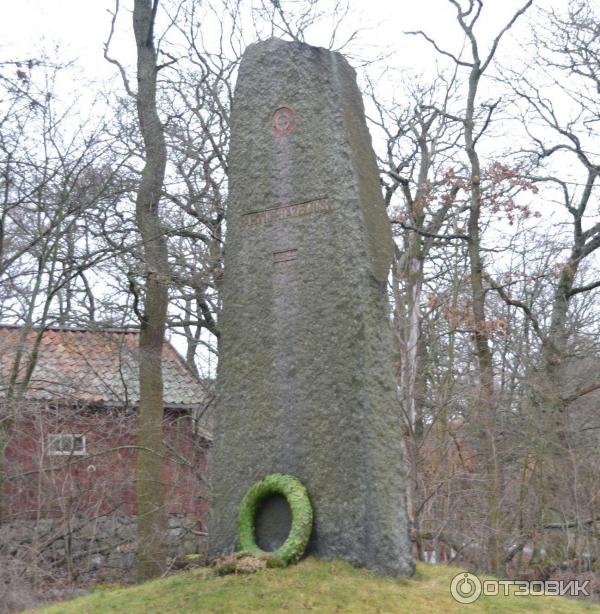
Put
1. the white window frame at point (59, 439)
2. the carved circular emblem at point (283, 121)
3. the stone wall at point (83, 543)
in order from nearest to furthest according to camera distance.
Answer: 1. the carved circular emblem at point (283, 121)
2. the stone wall at point (83, 543)
3. the white window frame at point (59, 439)

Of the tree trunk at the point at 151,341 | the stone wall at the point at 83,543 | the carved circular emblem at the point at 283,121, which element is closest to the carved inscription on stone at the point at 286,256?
the carved circular emblem at the point at 283,121

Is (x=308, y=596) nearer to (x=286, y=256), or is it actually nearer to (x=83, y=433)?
(x=286, y=256)

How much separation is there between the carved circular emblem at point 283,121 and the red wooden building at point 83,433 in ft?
13.5

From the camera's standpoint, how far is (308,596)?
457cm

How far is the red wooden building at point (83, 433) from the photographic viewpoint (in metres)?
10.2

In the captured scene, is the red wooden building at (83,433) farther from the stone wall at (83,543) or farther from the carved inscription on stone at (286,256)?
the carved inscription on stone at (286,256)

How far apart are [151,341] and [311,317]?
6.03 meters

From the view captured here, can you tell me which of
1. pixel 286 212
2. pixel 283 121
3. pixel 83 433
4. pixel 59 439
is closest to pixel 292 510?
pixel 286 212

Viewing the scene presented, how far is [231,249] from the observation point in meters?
6.01

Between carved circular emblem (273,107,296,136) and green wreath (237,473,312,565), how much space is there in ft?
8.07

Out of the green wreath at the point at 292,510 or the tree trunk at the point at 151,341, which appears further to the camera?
the tree trunk at the point at 151,341

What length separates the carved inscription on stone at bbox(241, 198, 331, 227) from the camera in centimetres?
570

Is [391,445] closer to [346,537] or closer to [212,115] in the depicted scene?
[346,537]

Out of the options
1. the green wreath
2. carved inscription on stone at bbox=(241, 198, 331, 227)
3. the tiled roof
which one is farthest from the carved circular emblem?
the tiled roof
